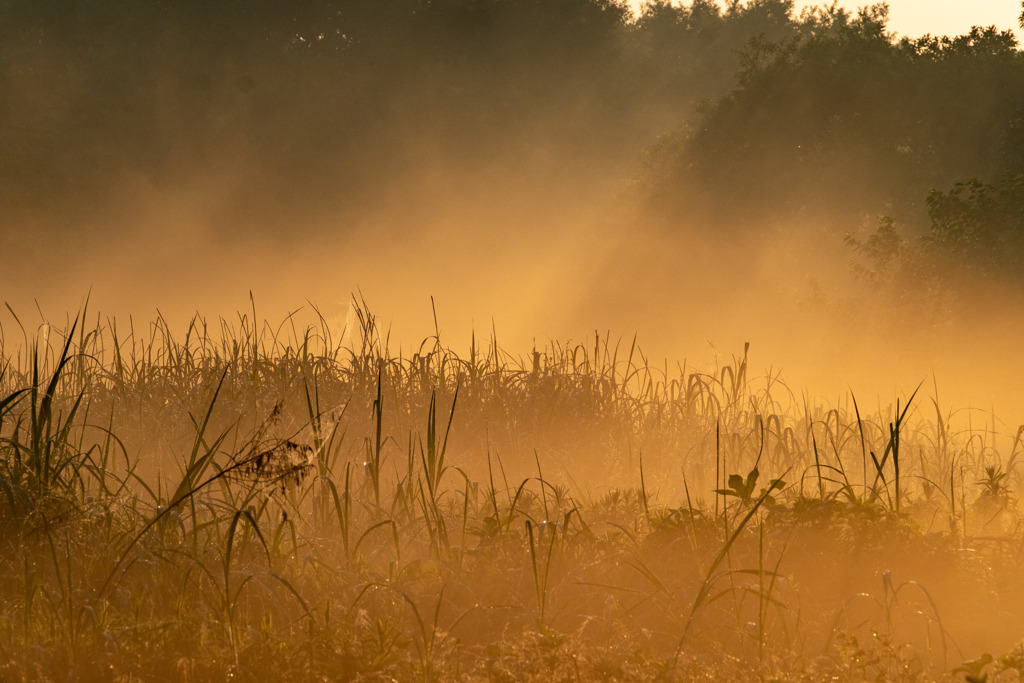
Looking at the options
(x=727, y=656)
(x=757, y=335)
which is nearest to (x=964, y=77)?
(x=757, y=335)

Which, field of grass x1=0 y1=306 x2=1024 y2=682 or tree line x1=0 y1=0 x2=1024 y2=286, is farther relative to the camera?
tree line x1=0 y1=0 x2=1024 y2=286

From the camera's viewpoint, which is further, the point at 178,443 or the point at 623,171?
the point at 623,171

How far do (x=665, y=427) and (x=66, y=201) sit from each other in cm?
1624

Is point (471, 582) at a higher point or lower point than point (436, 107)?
lower

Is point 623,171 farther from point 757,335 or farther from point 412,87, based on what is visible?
point 757,335

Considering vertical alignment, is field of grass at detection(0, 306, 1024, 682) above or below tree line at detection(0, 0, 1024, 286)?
below

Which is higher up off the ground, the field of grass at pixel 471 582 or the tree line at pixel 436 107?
the tree line at pixel 436 107

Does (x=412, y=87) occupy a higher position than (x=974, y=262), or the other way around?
(x=412, y=87)

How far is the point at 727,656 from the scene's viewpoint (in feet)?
9.20

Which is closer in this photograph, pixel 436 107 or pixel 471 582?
pixel 471 582

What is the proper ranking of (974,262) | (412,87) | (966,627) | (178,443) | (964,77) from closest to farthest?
(966,627) → (178,443) → (974,262) → (964,77) → (412,87)

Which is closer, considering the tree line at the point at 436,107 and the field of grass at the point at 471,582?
the field of grass at the point at 471,582

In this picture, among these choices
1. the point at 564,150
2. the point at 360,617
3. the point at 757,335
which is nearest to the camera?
the point at 360,617

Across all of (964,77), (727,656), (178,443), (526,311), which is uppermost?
(964,77)
